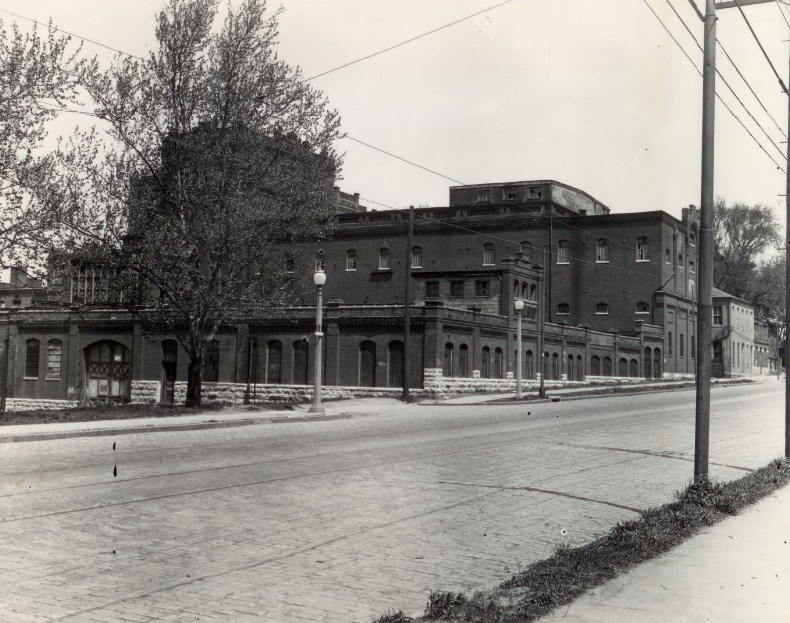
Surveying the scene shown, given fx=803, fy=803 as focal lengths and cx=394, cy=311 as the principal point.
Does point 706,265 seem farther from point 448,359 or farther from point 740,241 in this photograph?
point 740,241

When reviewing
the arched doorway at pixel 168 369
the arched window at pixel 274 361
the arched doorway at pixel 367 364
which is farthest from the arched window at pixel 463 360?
the arched doorway at pixel 168 369

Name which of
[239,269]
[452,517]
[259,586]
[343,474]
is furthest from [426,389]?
[259,586]

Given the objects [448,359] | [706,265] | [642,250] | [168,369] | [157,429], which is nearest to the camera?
[706,265]

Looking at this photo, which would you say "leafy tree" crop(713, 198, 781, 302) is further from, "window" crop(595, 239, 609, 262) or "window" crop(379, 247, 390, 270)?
"window" crop(379, 247, 390, 270)

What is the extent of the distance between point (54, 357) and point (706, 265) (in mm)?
48138

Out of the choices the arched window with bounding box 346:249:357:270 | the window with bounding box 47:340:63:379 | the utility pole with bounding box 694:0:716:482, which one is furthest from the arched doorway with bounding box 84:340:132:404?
the utility pole with bounding box 694:0:716:482

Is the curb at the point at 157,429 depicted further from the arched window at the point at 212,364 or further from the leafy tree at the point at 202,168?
the arched window at the point at 212,364

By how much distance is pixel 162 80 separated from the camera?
27.0 metres

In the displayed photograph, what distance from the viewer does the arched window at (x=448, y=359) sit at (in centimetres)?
4159

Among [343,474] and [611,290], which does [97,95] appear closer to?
[343,474]

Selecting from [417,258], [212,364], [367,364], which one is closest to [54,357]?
[212,364]

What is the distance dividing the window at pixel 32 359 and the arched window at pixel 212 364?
1193 centimetres

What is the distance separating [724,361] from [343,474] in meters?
72.4

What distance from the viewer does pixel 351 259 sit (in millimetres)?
68062
